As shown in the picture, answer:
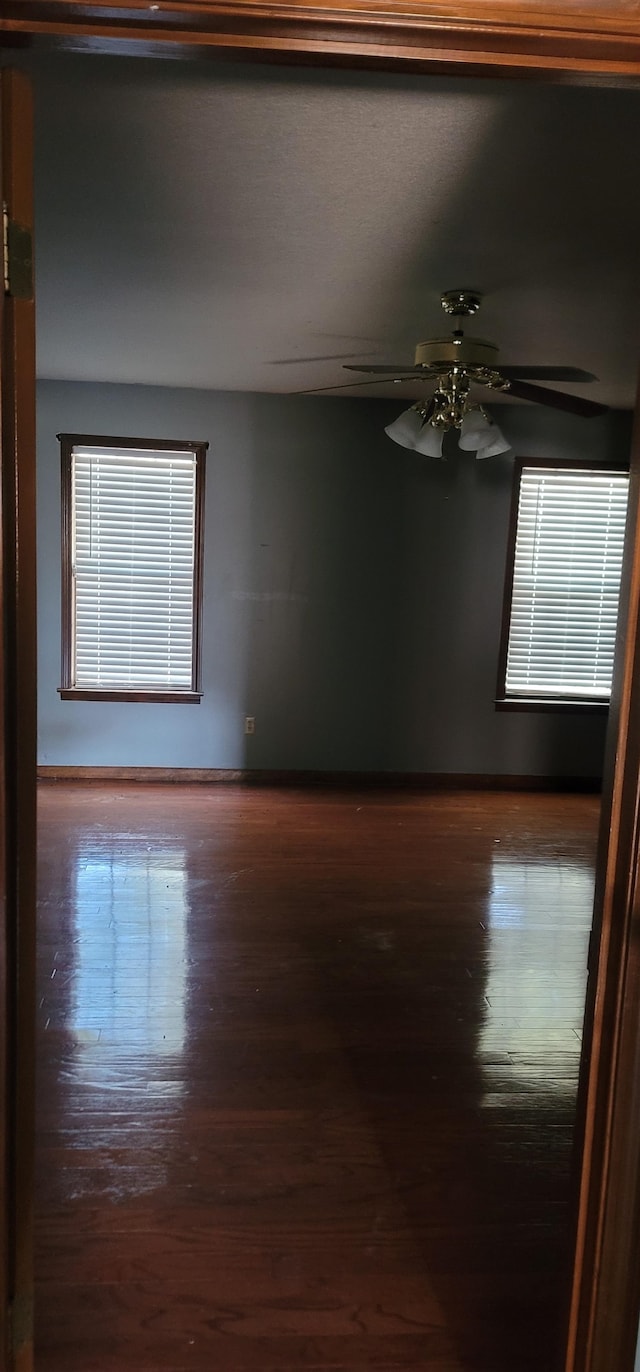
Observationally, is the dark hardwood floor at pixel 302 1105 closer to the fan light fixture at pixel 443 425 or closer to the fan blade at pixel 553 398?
the fan light fixture at pixel 443 425

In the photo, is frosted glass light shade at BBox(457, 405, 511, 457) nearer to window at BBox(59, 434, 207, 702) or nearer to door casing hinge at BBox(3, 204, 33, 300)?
window at BBox(59, 434, 207, 702)

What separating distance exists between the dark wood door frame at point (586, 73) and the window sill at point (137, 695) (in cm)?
443

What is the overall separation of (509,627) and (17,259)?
4.86 metres

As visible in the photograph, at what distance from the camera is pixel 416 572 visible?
5.62 meters

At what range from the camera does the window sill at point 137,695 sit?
216 inches

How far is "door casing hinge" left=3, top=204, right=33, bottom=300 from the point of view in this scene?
1166mm

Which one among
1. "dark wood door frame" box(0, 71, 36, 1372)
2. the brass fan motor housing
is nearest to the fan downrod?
the brass fan motor housing

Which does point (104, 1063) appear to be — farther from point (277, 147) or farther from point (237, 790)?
point (237, 790)

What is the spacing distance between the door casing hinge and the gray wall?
4.27 meters

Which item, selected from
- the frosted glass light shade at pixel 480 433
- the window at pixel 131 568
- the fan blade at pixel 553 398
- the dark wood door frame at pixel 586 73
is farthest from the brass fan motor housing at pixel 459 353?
the window at pixel 131 568

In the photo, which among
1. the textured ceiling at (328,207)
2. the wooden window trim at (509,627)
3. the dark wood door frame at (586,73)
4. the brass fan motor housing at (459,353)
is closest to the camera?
the dark wood door frame at (586,73)

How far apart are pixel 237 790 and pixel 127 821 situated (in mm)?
897

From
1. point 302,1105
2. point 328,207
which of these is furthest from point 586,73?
point 302,1105

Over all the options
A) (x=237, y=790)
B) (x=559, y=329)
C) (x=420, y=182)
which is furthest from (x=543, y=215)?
A: (x=237, y=790)
